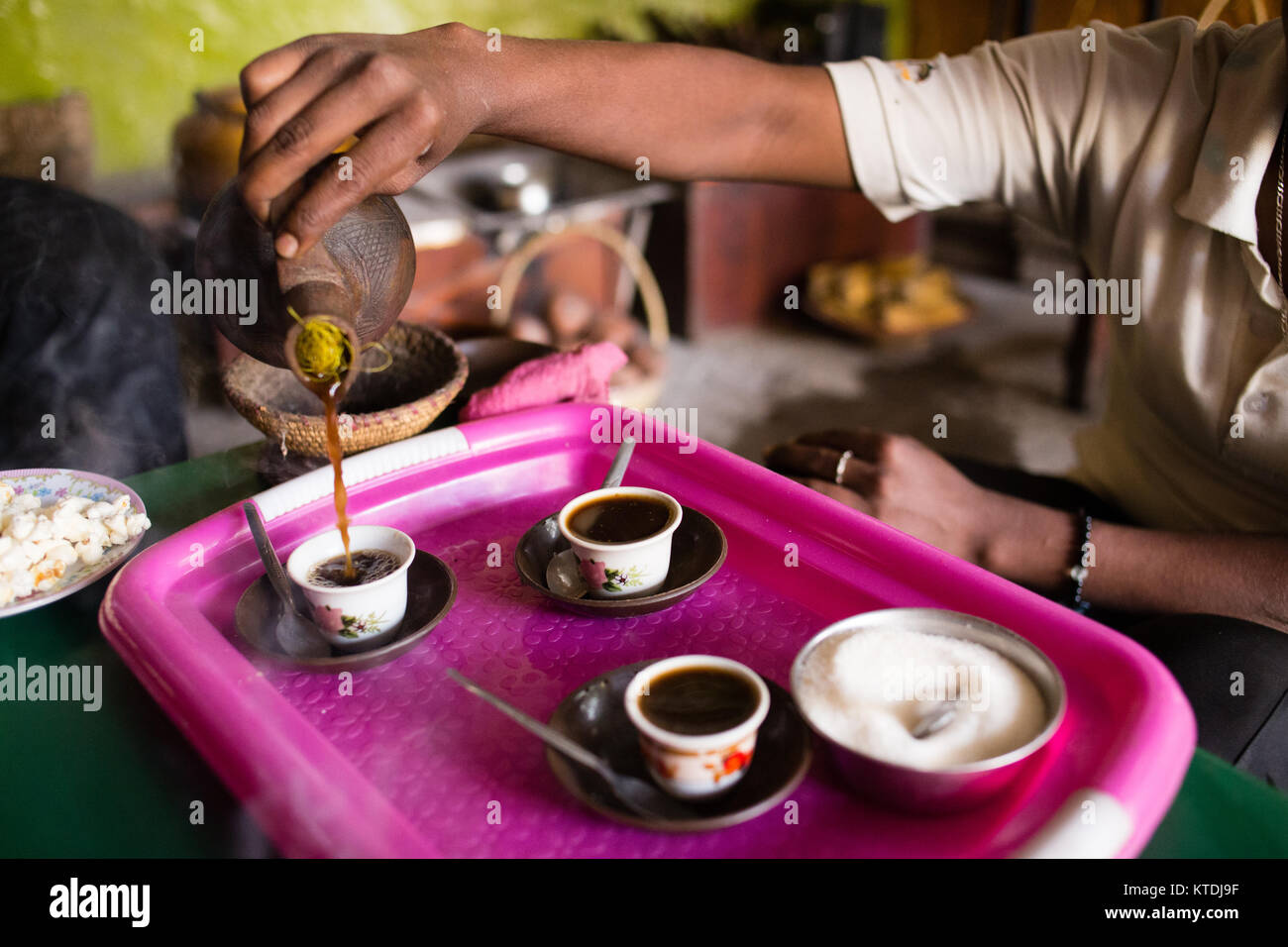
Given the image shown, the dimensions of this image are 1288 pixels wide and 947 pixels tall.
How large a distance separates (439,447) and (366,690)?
44 centimetres

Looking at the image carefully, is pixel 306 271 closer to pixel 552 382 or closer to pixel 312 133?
pixel 312 133

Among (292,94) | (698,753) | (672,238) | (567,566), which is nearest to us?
(698,753)

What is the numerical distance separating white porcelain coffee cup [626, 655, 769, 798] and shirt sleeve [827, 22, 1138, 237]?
114 centimetres

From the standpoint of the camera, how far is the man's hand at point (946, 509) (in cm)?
148

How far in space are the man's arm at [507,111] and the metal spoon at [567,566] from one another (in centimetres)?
43

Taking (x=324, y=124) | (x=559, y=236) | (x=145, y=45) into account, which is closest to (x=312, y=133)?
(x=324, y=124)

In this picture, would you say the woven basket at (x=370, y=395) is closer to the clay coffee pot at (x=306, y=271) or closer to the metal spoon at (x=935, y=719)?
the clay coffee pot at (x=306, y=271)

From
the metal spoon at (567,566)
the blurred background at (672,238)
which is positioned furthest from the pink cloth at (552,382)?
the blurred background at (672,238)

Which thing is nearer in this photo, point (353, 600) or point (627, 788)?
point (627, 788)

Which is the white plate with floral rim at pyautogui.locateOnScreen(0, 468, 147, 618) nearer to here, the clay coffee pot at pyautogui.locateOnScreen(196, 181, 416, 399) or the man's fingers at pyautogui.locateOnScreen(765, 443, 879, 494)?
the clay coffee pot at pyautogui.locateOnScreen(196, 181, 416, 399)

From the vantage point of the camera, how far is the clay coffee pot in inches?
41.5

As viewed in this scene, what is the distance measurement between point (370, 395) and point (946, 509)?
3.00 ft

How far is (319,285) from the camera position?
1.05 metres
